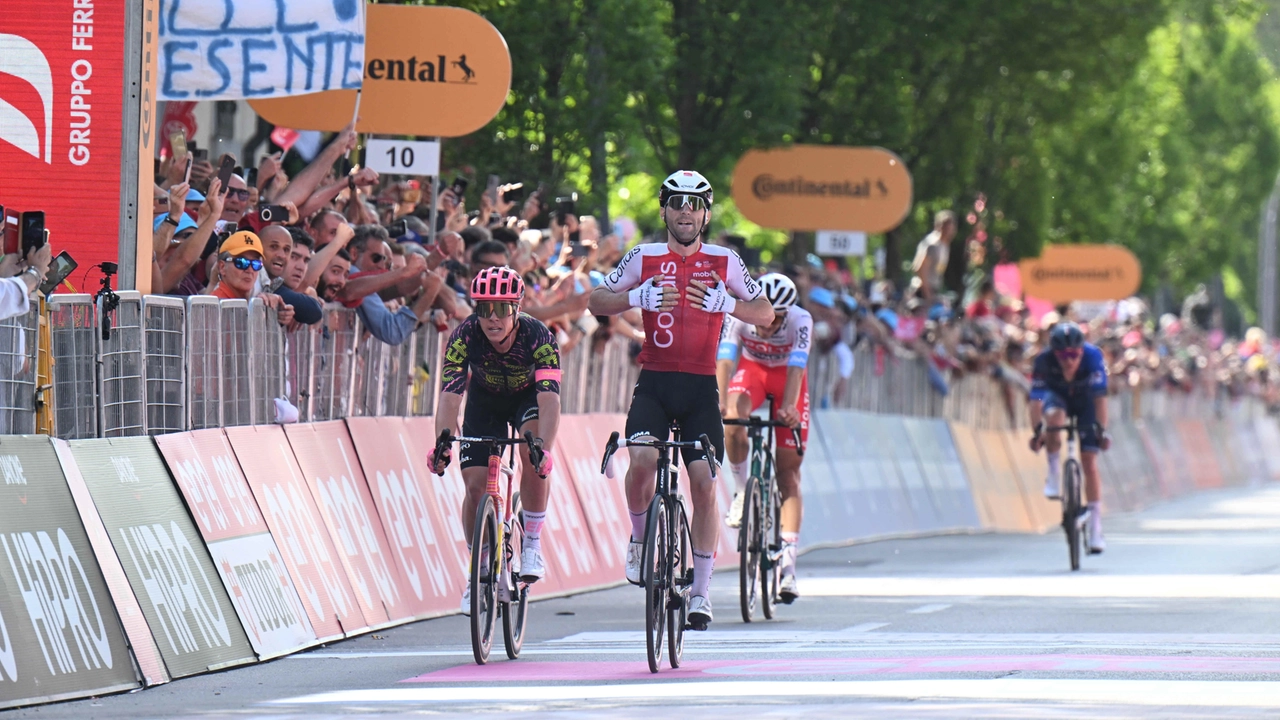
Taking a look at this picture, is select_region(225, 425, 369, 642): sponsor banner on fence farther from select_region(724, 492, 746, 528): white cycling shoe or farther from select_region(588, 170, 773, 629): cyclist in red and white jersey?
select_region(724, 492, 746, 528): white cycling shoe

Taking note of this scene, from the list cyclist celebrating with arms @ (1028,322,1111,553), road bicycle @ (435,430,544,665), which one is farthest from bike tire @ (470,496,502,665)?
cyclist celebrating with arms @ (1028,322,1111,553)

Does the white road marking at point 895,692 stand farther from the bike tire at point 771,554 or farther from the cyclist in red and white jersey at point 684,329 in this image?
the bike tire at point 771,554

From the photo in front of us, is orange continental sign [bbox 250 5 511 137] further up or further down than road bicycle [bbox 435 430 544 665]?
further up

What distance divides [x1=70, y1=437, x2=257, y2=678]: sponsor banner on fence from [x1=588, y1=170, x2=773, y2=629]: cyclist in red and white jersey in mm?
1952

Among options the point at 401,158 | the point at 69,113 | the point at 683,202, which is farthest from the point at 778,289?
the point at 69,113

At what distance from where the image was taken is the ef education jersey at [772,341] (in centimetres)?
1457

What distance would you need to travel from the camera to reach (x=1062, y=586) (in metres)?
17.7

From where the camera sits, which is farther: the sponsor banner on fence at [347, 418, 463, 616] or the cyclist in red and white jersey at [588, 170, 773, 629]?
the sponsor banner on fence at [347, 418, 463, 616]

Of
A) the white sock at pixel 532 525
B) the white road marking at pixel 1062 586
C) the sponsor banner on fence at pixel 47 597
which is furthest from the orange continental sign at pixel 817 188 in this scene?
the sponsor banner on fence at pixel 47 597

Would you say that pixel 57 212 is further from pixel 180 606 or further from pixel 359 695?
pixel 359 695

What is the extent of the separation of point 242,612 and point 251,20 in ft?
13.2

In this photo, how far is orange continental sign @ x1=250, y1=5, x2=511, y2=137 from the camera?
16.8 meters

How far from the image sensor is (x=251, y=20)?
46.1 feet

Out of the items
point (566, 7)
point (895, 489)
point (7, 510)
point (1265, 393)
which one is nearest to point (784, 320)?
point (7, 510)
